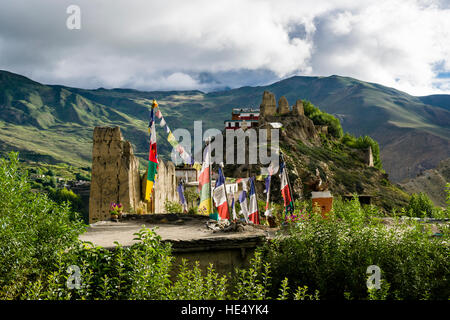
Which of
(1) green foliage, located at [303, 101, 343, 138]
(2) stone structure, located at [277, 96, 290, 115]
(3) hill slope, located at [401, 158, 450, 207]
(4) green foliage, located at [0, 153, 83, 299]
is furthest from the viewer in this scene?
(1) green foliage, located at [303, 101, 343, 138]

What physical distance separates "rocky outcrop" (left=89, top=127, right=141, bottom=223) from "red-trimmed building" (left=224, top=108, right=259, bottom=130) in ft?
236

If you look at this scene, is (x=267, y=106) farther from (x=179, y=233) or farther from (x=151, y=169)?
(x=179, y=233)

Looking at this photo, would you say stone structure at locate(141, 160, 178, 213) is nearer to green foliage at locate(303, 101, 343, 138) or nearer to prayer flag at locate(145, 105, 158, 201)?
prayer flag at locate(145, 105, 158, 201)

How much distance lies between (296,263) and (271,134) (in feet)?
222

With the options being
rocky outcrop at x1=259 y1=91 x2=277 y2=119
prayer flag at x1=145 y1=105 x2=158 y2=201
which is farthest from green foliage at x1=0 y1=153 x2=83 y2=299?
rocky outcrop at x1=259 y1=91 x2=277 y2=119

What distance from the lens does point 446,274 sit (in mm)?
6812

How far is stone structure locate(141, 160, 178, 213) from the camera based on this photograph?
1608 cm

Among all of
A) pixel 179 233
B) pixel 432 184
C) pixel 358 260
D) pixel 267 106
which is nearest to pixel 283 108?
pixel 267 106

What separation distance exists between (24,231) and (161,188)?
1114cm

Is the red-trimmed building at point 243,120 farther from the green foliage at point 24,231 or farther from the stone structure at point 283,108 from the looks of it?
the green foliage at point 24,231

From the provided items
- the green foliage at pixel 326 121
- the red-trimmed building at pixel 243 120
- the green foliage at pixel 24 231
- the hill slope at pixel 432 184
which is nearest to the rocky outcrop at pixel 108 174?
the green foliage at pixel 24 231

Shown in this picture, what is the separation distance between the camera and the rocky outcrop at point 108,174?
13.8 m
